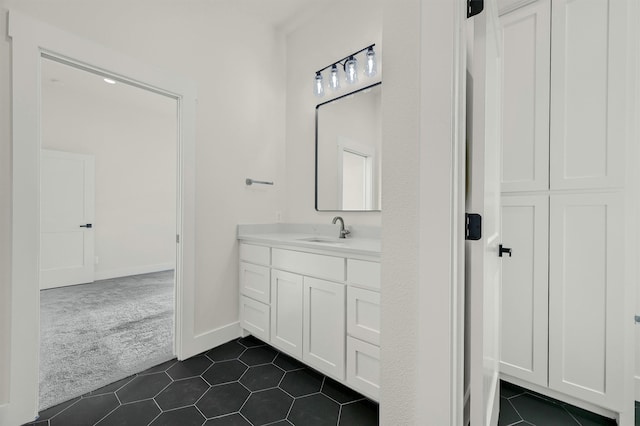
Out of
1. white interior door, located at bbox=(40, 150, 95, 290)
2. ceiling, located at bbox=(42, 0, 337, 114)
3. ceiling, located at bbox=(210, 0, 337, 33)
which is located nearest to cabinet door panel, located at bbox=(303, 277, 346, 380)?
ceiling, located at bbox=(42, 0, 337, 114)

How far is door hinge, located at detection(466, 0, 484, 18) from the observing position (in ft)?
2.62

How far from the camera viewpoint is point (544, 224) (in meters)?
1.59

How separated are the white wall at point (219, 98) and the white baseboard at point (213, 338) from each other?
4 cm

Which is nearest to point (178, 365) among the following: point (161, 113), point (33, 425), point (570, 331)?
point (33, 425)

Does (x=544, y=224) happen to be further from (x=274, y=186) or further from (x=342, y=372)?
(x=274, y=186)

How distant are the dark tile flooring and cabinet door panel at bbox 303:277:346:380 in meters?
0.88

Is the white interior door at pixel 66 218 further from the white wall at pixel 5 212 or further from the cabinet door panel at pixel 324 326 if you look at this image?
the cabinet door panel at pixel 324 326

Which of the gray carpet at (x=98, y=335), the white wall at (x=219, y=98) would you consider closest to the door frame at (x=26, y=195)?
the white wall at (x=219, y=98)

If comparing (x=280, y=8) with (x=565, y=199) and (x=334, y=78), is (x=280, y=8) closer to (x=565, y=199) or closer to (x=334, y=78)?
(x=334, y=78)

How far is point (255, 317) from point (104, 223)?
3805 mm

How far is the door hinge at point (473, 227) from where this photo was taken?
31.9 inches

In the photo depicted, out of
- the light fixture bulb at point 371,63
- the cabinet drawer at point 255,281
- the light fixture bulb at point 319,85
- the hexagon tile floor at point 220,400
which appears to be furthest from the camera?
the light fixture bulb at point 319,85

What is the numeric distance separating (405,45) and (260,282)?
1924mm

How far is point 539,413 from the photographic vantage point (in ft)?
5.00
